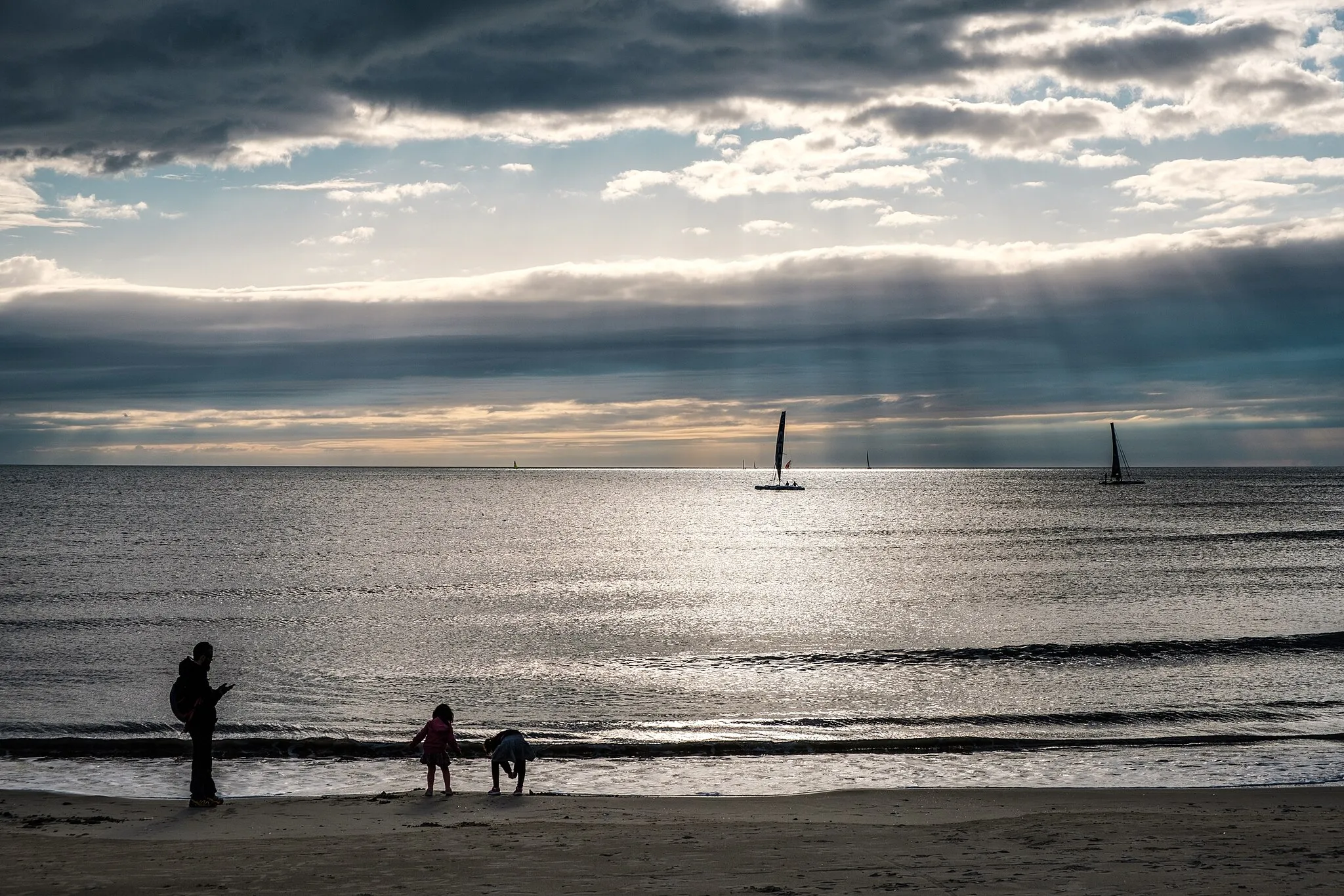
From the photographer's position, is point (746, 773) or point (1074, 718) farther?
point (1074, 718)

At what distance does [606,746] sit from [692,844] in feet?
30.0

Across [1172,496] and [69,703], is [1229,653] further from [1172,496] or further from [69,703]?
[1172,496]

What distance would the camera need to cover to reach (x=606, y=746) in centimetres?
2311

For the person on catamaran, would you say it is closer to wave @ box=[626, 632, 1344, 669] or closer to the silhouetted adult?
the silhouetted adult

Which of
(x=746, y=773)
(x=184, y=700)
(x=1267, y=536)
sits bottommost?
(x=1267, y=536)

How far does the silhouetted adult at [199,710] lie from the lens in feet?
53.8

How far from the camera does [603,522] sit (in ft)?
432

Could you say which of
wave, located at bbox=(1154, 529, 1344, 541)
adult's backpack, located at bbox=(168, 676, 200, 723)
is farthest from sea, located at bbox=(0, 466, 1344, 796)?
wave, located at bbox=(1154, 529, 1344, 541)

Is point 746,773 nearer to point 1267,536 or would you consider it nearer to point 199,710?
point 199,710

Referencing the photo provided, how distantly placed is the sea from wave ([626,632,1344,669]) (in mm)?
179

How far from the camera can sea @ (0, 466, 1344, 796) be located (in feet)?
70.7

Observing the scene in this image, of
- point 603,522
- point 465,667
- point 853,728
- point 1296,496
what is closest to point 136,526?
point 603,522

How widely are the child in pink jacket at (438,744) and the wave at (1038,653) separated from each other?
636 inches

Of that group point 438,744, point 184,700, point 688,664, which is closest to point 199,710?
point 184,700
